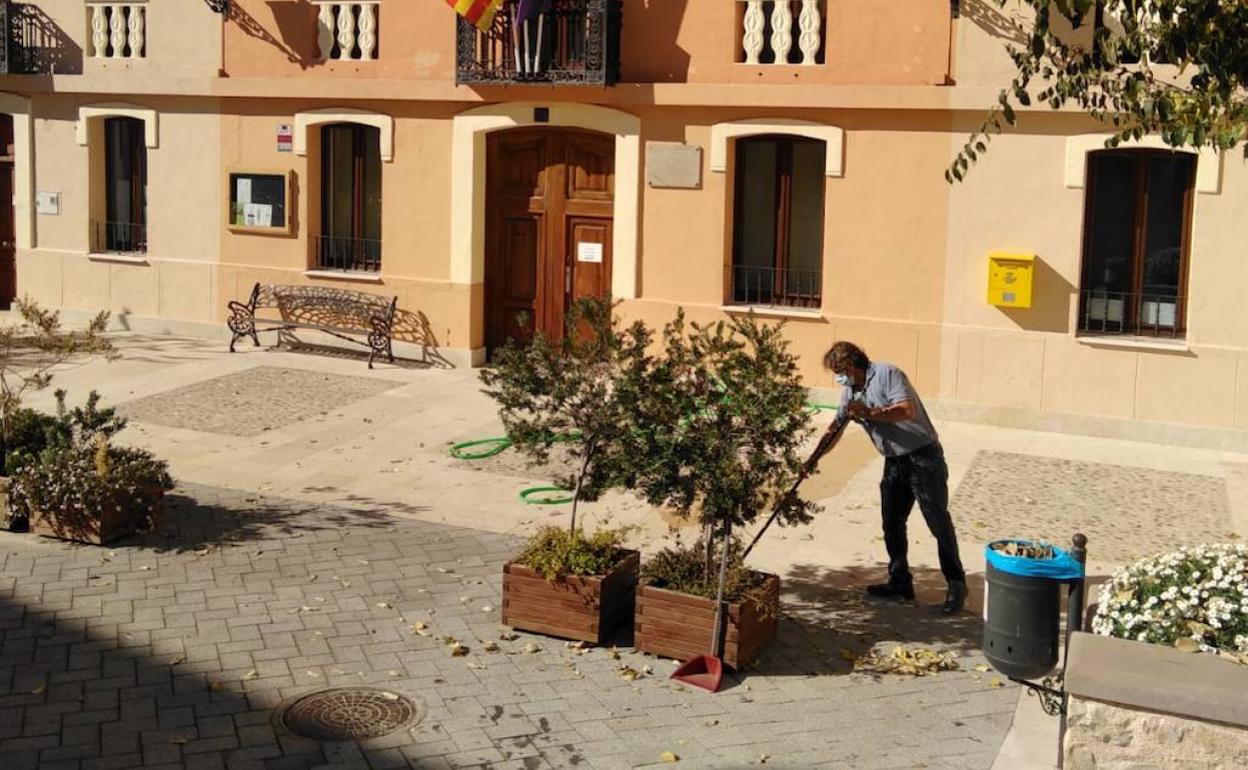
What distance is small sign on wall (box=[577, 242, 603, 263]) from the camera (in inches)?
687

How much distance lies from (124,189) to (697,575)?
48.1 feet

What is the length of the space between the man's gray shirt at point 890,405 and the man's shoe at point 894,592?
937 mm

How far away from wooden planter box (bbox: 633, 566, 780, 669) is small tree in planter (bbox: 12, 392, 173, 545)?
4238 millimetres

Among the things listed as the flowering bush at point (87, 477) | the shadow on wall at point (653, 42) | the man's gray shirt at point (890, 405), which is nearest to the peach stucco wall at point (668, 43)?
the shadow on wall at point (653, 42)

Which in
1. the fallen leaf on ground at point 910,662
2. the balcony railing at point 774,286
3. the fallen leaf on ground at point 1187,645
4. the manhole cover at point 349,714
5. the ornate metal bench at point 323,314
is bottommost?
the manhole cover at point 349,714

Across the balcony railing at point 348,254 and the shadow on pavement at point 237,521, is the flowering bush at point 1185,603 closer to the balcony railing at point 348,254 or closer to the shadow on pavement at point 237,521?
the shadow on pavement at point 237,521

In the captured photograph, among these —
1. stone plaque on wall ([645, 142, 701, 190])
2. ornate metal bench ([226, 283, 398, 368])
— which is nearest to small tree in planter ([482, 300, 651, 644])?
stone plaque on wall ([645, 142, 701, 190])

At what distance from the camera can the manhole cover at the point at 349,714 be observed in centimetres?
729

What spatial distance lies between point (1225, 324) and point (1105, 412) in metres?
1.45

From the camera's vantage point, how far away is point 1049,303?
48.8 feet

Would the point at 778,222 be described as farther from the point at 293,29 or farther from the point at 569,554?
the point at 569,554

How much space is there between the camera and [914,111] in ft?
50.0

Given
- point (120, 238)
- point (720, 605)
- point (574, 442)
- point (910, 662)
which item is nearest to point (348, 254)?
point (120, 238)

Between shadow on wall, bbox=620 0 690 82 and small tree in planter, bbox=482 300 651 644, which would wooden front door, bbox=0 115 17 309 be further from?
small tree in planter, bbox=482 300 651 644
